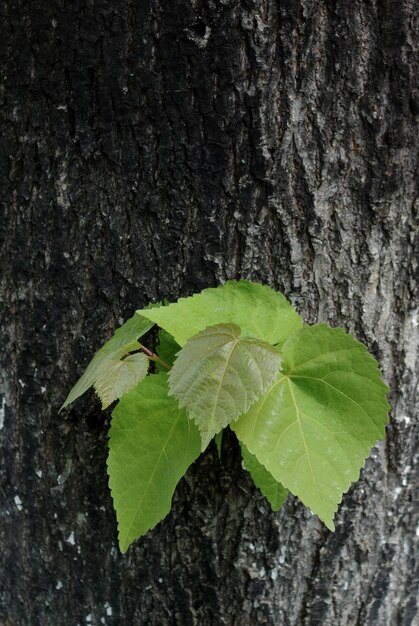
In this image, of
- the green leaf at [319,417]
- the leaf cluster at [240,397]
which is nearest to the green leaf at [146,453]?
the leaf cluster at [240,397]

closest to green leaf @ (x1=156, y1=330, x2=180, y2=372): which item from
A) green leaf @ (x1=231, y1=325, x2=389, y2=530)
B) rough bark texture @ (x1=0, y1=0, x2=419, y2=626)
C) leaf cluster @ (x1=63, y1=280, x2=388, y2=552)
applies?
leaf cluster @ (x1=63, y1=280, x2=388, y2=552)

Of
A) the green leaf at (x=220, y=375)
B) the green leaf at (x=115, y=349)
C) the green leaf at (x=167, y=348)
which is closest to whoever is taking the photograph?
the green leaf at (x=220, y=375)

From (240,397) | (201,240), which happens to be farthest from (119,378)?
(201,240)

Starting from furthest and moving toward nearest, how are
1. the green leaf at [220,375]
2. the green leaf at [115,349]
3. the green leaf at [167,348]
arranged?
1. the green leaf at [167,348]
2. the green leaf at [115,349]
3. the green leaf at [220,375]

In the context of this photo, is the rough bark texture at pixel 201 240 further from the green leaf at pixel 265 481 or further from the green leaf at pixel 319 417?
the green leaf at pixel 319 417

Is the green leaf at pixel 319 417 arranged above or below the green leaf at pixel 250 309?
below

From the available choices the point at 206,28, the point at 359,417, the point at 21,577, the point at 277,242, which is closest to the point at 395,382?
the point at 359,417

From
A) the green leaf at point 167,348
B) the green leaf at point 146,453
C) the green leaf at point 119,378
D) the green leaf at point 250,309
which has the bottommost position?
the green leaf at point 146,453
